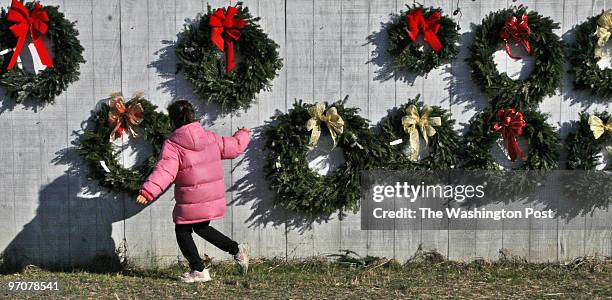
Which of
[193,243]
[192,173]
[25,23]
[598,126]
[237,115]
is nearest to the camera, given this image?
[192,173]

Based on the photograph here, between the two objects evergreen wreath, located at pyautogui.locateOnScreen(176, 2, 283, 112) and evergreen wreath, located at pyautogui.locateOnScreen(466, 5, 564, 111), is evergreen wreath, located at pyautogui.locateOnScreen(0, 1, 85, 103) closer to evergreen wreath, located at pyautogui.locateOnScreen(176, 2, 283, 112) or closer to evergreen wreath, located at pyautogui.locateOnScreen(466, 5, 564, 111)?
evergreen wreath, located at pyautogui.locateOnScreen(176, 2, 283, 112)

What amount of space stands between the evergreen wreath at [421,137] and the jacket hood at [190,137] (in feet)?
5.00

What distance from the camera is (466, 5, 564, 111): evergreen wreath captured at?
20.0 ft

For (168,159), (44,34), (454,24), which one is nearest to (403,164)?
(454,24)

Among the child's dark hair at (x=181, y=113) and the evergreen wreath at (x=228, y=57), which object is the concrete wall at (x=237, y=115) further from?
the child's dark hair at (x=181, y=113)

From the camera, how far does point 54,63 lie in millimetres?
6117

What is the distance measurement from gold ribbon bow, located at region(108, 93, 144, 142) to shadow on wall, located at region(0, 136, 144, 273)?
497mm

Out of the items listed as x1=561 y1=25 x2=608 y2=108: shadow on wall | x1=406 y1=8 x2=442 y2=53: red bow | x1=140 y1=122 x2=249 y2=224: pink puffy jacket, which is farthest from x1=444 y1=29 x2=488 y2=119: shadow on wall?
x1=140 y1=122 x2=249 y2=224: pink puffy jacket

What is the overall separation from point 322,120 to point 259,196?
0.84 m

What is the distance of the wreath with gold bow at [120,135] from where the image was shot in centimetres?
607

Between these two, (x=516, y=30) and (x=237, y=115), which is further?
(x=237, y=115)

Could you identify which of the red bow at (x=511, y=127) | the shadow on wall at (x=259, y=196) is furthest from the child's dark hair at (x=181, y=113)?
the red bow at (x=511, y=127)

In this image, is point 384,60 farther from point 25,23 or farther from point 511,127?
point 25,23

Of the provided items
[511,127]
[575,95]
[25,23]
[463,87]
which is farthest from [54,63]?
[575,95]
